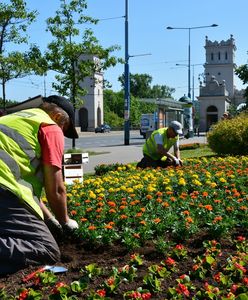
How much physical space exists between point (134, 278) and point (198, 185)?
3627mm

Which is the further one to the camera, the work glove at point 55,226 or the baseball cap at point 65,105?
the work glove at point 55,226

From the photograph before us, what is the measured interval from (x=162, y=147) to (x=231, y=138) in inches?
296

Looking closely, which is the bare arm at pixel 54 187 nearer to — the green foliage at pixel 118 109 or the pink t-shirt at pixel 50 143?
the pink t-shirt at pixel 50 143

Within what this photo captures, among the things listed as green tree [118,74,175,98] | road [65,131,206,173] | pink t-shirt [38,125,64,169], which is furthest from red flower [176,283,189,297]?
green tree [118,74,175,98]

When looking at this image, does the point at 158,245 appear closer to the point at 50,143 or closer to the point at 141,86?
the point at 50,143

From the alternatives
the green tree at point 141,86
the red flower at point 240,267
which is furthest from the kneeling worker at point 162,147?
the green tree at point 141,86

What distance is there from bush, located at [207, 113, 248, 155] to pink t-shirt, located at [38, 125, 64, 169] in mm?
13694

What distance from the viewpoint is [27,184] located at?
4.33m

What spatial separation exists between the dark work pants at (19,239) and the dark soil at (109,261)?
83mm

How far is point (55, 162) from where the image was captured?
4328mm

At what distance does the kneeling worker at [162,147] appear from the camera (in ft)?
34.0

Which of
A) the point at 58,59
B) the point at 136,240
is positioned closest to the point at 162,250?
the point at 136,240

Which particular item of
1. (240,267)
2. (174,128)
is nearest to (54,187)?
(240,267)

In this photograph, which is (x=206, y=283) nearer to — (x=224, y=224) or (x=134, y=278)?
(x=134, y=278)
